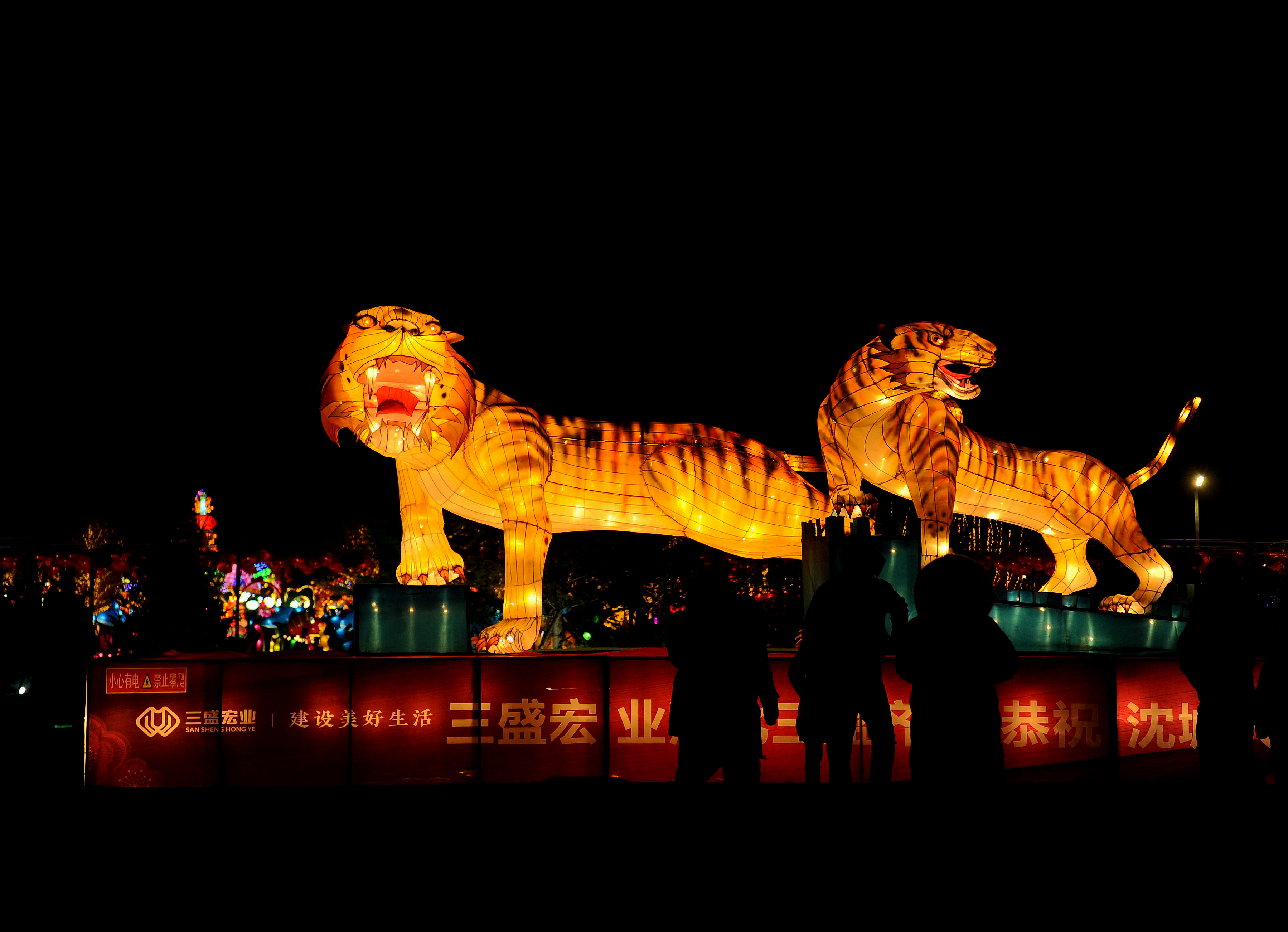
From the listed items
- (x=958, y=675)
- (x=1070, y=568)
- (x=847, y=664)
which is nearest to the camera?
(x=958, y=675)

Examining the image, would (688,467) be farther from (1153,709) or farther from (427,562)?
(1153,709)

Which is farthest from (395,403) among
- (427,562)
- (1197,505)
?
(1197,505)

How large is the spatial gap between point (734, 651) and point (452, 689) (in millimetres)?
3092

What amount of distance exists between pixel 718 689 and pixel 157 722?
4.54 m

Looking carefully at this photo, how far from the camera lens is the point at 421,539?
403 inches

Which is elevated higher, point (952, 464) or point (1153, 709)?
point (952, 464)

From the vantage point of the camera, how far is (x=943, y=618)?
398 centimetres

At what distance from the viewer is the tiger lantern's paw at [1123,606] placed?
1054 cm

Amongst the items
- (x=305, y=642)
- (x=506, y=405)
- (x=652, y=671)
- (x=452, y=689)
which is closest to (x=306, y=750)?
(x=452, y=689)

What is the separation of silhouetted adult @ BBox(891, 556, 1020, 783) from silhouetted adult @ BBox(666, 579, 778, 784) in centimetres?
112

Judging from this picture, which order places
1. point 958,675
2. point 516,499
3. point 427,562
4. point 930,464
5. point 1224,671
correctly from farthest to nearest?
point 427,562 → point 930,464 → point 516,499 → point 1224,671 → point 958,675

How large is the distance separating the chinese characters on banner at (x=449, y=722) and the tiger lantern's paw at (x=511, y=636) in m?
1.86

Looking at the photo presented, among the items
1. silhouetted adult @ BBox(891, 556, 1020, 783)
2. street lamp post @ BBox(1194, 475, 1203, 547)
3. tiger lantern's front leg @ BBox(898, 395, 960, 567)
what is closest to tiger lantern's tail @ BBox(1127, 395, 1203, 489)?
tiger lantern's front leg @ BBox(898, 395, 960, 567)

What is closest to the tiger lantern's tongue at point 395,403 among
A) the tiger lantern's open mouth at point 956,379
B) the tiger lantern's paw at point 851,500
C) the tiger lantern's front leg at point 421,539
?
the tiger lantern's front leg at point 421,539
